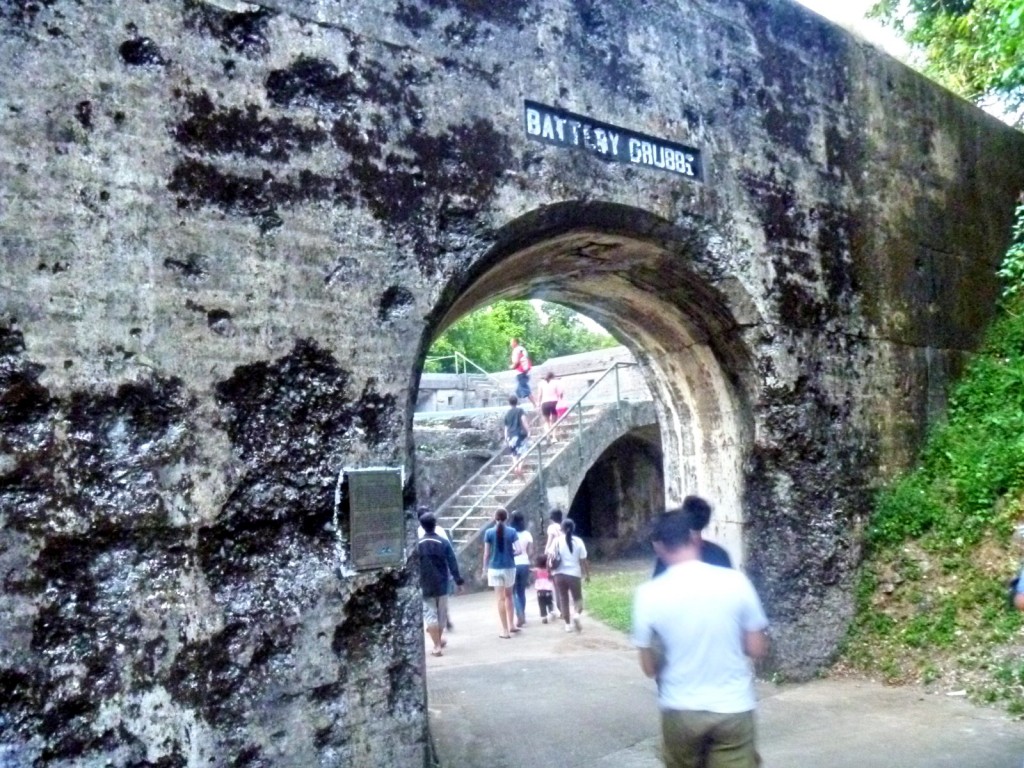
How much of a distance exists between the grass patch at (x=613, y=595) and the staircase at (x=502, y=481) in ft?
5.99

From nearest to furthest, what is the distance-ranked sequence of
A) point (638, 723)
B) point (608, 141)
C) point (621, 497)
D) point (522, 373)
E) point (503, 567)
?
1. point (608, 141)
2. point (638, 723)
3. point (503, 567)
4. point (522, 373)
5. point (621, 497)

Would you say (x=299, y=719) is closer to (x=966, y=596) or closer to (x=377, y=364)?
(x=377, y=364)

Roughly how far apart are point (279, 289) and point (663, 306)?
11.7ft

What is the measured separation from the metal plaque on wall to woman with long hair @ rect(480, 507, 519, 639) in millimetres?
4986

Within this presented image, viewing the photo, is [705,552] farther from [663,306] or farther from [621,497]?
[621,497]

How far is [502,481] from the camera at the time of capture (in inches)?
599

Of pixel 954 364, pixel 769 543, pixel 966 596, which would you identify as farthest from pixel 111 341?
pixel 954 364

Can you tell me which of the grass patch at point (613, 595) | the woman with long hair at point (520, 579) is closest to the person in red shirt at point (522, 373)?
the grass patch at point (613, 595)

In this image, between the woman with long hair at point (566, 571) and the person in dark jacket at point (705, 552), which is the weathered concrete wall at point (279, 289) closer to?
the person in dark jacket at point (705, 552)

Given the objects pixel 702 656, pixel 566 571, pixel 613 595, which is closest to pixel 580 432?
pixel 613 595

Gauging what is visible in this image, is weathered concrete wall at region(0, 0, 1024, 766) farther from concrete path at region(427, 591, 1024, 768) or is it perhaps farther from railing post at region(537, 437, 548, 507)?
railing post at region(537, 437, 548, 507)

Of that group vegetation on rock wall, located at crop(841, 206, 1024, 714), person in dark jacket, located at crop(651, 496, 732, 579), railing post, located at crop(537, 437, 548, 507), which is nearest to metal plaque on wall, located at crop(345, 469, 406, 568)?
person in dark jacket, located at crop(651, 496, 732, 579)

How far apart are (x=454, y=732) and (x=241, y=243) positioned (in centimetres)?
344

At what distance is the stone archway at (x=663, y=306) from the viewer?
599 centimetres
